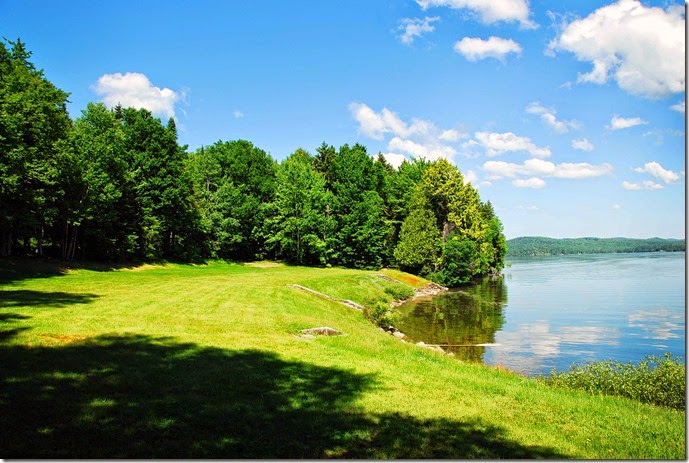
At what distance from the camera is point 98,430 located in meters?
6.20

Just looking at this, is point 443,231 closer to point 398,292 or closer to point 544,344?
point 398,292

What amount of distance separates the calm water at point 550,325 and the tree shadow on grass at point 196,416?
12769mm

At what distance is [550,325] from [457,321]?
6212 mm

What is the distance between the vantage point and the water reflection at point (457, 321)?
2367 cm

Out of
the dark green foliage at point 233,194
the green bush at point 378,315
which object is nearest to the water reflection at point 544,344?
Answer: the green bush at point 378,315

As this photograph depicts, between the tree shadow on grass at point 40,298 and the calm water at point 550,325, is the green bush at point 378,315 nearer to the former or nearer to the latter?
the calm water at point 550,325

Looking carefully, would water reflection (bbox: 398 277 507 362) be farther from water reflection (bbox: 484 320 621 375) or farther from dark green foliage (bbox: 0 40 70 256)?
dark green foliage (bbox: 0 40 70 256)

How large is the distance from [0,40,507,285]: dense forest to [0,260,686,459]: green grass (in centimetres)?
2202

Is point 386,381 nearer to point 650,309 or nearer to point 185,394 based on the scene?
point 185,394

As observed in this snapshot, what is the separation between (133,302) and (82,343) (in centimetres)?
819

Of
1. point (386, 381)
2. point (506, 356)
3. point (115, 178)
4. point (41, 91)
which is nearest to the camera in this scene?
point (386, 381)

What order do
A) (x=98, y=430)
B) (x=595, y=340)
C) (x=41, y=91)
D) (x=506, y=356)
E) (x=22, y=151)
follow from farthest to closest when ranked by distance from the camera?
1. (x=41, y=91)
2. (x=22, y=151)
3. (x=595, y=340)
4. (x=506, y=356)
5. (x=98, y=430)

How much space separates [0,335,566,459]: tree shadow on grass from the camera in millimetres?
6012

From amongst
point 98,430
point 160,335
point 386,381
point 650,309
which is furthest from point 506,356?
point 650,309
